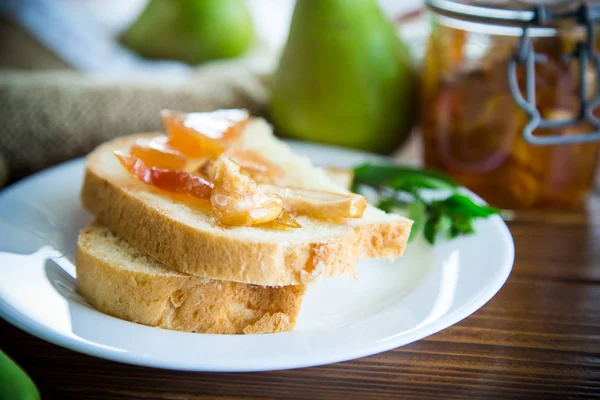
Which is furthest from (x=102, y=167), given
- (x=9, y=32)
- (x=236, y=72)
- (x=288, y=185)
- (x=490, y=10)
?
(x=9, y=32)

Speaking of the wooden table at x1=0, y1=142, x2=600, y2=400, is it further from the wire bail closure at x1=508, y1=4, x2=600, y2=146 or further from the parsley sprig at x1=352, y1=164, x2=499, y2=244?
the wire bail closure at x1=508, y1=4, x2=600, y2=146

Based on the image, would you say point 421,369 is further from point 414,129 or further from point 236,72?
point 236,72

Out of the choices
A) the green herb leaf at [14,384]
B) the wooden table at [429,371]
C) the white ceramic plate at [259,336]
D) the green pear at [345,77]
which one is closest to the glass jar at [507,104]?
the green pear at [345,77]

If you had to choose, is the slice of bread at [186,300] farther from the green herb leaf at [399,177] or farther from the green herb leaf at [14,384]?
the green herb leaf at [399,177]

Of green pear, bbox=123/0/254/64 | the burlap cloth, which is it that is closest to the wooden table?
the burlap cloth

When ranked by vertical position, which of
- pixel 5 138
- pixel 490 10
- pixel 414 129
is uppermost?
pixel 490 10

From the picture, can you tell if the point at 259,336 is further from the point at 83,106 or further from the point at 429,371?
the point at 83,106

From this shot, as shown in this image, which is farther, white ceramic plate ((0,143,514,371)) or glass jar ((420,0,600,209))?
glass jar ((420,0,600,209))
